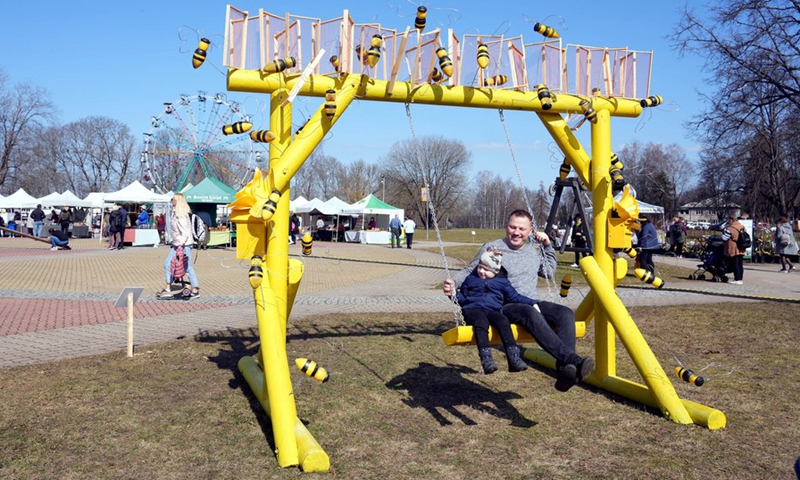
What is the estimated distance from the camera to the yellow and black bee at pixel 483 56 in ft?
18.4

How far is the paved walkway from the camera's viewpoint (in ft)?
27.4

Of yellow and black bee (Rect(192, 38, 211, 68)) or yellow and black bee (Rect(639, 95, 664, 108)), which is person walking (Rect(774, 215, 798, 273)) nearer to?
yellow and black bee (Rect(639, 95, 664, 108))

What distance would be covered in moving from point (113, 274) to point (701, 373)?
565 inches

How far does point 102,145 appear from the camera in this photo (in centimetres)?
7019

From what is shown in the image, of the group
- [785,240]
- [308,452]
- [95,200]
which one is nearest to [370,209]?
[95,200]

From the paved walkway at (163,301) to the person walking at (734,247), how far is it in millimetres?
388

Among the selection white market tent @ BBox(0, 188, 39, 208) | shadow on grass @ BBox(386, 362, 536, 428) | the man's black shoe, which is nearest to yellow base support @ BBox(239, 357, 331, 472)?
shadow on grass @ BBox(386, 362, 536, 428)

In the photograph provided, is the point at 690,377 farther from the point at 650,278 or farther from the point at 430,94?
the point at 430,94

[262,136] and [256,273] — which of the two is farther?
[262,136]

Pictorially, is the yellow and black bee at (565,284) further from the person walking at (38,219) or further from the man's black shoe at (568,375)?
the person walking at (38,219)

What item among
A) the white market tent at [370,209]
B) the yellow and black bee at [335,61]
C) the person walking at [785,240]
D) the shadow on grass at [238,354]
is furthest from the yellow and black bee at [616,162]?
the white market tent at [370,209]

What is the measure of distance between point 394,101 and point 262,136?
4.74 ft

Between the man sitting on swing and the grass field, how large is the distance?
0.58 meters

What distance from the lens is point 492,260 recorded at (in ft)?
17.7
